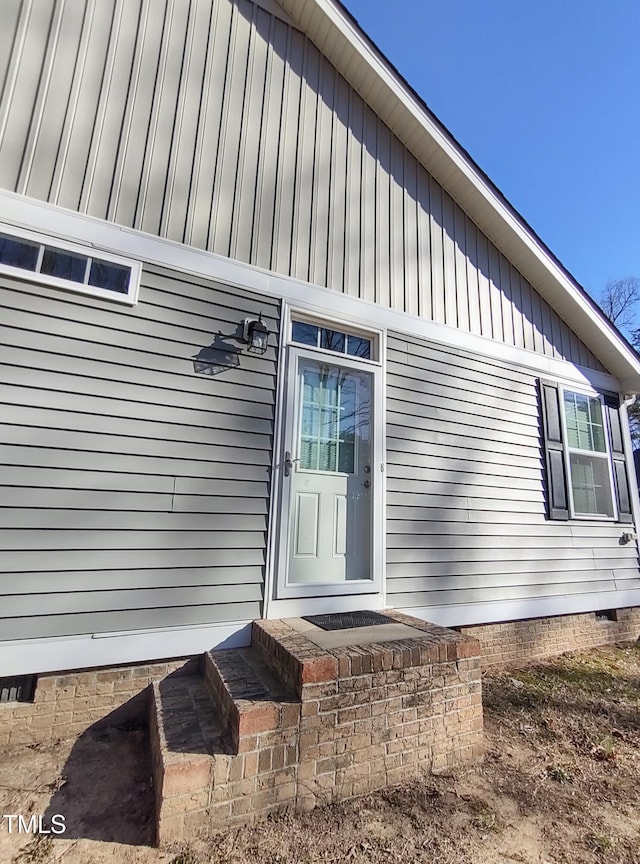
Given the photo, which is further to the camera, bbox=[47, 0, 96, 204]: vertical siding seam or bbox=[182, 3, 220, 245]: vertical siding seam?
bbox=[182, 3, 220, 245]: vertical siding seam

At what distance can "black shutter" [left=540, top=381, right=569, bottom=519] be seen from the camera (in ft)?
14.8

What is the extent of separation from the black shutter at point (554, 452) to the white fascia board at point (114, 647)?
3.50 metres

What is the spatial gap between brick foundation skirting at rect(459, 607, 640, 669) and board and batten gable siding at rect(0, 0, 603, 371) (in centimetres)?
296

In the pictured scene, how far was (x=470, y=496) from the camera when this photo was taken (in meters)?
3.97

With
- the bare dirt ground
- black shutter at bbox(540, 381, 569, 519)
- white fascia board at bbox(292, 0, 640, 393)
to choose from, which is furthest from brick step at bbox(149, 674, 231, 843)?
white fascia board at bbox(292, 0, 640, 393)

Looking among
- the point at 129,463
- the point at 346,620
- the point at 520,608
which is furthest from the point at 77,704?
the point at 520,608

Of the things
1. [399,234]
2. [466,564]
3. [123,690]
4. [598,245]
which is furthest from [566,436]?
[598,245]

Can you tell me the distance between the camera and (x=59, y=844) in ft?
5.20

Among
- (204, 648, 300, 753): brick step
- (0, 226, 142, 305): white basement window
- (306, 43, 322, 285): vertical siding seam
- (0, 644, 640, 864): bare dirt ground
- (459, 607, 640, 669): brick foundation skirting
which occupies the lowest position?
(0, 644, 640, 864): bare dirt ground

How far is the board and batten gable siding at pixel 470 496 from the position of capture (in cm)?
359

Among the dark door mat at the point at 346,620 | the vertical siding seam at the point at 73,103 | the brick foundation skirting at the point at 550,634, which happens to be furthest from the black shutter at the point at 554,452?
the vertical siding seam at the point at 73,103

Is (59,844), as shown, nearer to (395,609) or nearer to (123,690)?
(123,690)

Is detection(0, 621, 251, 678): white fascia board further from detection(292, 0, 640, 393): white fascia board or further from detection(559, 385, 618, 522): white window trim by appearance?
detection(292, 0, 640, 393): white fascia board

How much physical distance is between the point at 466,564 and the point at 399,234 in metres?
3.16
